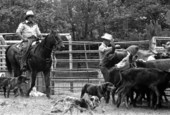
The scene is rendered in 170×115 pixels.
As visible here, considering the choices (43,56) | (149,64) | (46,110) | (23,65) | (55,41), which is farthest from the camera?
(23,65)

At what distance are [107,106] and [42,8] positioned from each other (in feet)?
64.2

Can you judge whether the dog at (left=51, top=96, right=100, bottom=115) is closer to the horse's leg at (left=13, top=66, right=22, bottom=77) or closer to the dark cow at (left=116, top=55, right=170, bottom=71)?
the dark cow at (left=116, top=55, right=170, bottom=71)

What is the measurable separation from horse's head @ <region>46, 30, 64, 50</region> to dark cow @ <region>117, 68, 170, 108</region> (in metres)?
3.00

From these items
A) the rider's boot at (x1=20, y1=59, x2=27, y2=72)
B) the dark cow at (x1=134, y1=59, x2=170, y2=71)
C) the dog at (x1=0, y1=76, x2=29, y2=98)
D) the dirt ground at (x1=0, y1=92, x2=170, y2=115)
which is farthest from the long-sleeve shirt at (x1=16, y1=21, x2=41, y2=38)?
the dark cow at (x1=134, y1=59, x2=170, y2=71)

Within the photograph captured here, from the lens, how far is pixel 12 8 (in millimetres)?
28219

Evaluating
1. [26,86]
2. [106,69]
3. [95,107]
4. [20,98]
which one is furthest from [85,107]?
[26,86]

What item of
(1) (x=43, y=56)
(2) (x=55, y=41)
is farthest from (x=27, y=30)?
(2) (x=55, y=41)

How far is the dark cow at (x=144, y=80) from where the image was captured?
9836mm

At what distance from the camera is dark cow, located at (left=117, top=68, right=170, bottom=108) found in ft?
32.3

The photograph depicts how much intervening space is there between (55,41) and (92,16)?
18.8 meters

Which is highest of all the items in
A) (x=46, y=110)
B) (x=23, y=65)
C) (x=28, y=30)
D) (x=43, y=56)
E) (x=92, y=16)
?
(x=92, y=16)

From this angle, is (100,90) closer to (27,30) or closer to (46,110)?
(46,110)

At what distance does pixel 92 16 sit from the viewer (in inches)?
1241

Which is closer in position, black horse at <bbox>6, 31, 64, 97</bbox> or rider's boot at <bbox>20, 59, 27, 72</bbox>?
black horse at <bbox>6, 31, 64, 97</bbox>
